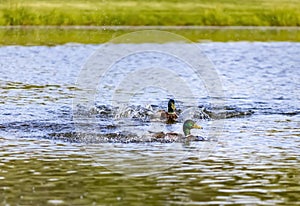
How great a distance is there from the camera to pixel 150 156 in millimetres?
19266

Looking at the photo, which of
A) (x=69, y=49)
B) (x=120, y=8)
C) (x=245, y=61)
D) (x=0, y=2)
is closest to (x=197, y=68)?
(x=245, y=61)

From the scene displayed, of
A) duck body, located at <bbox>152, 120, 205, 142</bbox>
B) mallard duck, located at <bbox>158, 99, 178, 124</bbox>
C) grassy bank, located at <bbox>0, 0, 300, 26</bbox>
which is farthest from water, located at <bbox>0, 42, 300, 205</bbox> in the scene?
grassy bank, located at <bbox>0, 0, 300, 26</bbox>

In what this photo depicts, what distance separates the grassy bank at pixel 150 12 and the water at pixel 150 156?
25188 millimetres

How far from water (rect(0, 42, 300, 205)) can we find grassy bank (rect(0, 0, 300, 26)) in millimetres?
25188

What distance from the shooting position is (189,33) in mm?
57906

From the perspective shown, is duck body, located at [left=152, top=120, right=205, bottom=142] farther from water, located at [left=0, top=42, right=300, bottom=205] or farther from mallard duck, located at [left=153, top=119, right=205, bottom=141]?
water, located at [left=0, top=42, right=300, bottom=205]

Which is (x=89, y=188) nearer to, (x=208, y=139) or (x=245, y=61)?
(x=208, y=139)

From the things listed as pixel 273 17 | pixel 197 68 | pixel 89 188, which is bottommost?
pixel 89 188

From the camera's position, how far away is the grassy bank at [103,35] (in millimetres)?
54484

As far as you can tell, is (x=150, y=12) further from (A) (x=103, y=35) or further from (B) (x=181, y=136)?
(B) (x=181, y=136)

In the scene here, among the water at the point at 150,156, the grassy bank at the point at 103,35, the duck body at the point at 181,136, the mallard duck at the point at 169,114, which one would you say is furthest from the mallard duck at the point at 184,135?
the grassy bank at the point at 103,35

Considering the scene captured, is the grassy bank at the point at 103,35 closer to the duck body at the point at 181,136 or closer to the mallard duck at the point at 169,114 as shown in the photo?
the mallard duck at the point at 169,114

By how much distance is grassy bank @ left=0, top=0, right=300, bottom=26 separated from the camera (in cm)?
5903

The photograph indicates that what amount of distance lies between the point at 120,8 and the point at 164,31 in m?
4.40
